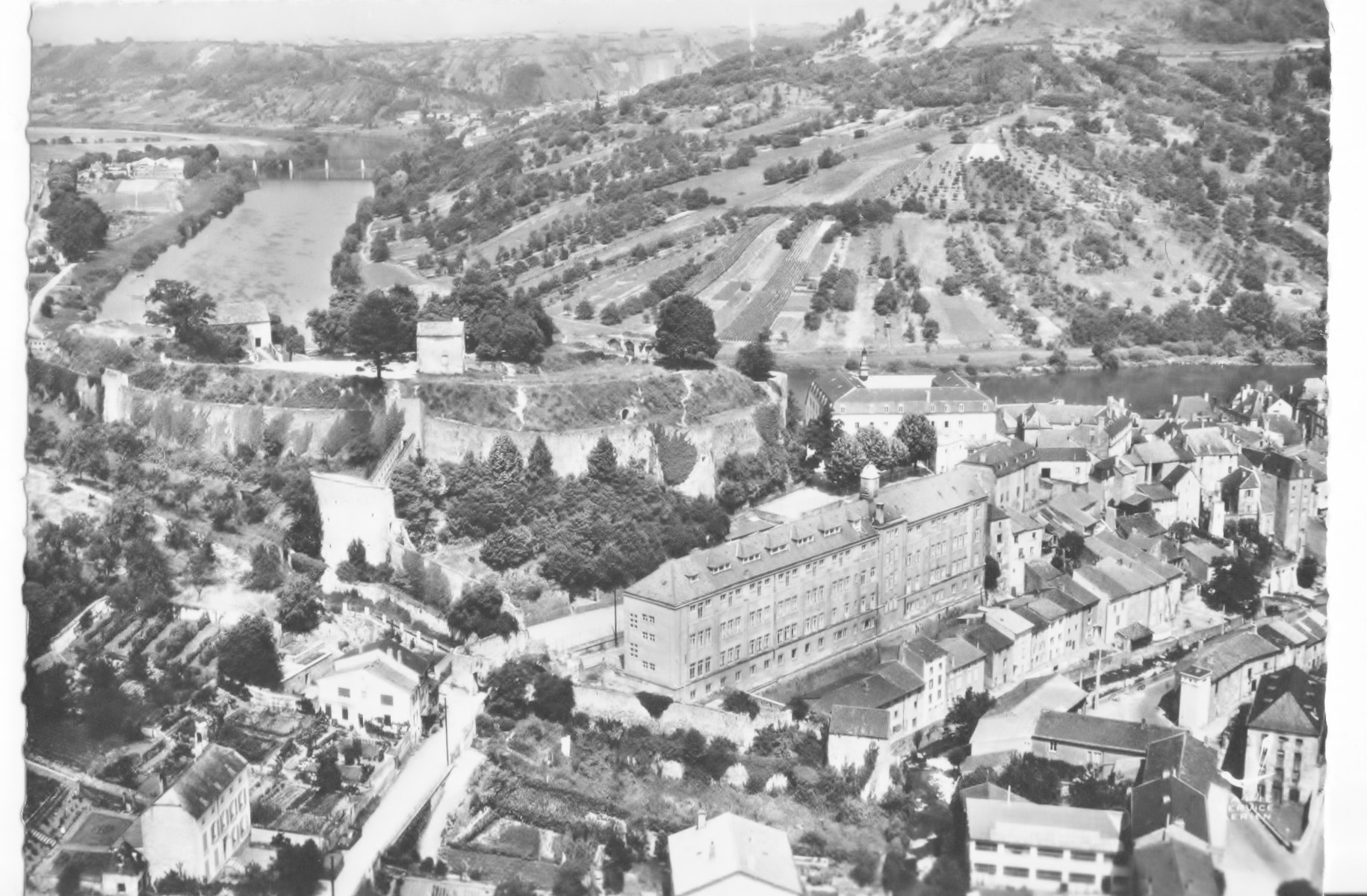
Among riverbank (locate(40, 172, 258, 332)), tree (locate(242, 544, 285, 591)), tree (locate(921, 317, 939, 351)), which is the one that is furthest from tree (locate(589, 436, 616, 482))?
tree (locate(921, 317, 939, 351))

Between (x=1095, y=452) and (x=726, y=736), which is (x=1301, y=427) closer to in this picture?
Answer: (x=1095, y=452)

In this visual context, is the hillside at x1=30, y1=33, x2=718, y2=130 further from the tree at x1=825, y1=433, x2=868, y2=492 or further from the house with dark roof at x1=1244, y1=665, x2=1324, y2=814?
the house with dark roof at x1=1244, y1=665, x2=1324, y2=814

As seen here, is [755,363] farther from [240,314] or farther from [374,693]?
[374,693]

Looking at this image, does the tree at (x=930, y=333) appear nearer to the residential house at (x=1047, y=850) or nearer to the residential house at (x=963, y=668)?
the residential house at (x=963, y=668)

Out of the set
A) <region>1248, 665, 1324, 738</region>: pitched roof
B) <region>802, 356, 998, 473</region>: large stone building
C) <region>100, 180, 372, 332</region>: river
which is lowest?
<region>1248, 665, 1324, 738</region>: pitched roof

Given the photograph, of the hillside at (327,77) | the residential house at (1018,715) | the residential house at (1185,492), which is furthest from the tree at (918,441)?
the hillside at (327,77)

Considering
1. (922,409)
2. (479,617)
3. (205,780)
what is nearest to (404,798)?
(205,780)
